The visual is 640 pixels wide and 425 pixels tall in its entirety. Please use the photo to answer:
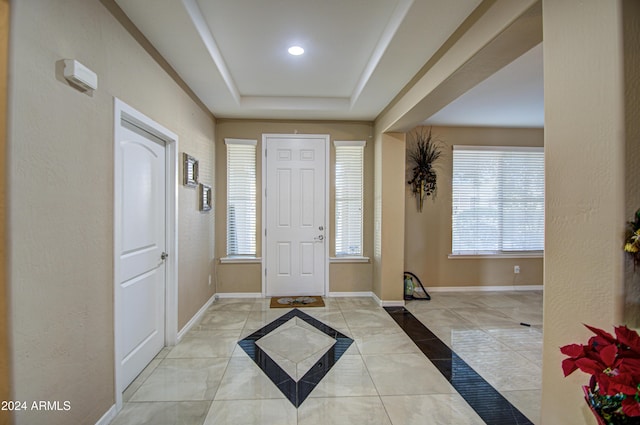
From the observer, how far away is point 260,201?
4.34 metres

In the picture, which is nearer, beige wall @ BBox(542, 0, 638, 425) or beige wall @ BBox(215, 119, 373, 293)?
beige wall @ BBox(542, 0, 638, 425)

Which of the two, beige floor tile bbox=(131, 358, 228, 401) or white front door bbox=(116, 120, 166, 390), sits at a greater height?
white front door bbox=(116, 120, 166, 390)

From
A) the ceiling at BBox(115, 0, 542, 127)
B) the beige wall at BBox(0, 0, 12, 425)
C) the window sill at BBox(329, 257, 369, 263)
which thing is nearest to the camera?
the beige wall at BBox(0, 0, 12, 425)

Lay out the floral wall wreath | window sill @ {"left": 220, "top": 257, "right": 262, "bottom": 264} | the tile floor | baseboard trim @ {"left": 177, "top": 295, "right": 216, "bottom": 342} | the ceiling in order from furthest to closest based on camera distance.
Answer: window sill @ {"left": 220, "top": 257, "right": 262, "bottom": 264} < baseboard trim @ {"left": 177, "top": 295, "right": 216, "bottom": 342} < the ceiling < the tile floor < the floral wall wreath

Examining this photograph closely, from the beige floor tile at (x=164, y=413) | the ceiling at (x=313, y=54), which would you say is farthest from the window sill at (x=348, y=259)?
the beige floor tile at (x=164, y=413)

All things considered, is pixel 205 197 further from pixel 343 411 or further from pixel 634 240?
pixel 634 240

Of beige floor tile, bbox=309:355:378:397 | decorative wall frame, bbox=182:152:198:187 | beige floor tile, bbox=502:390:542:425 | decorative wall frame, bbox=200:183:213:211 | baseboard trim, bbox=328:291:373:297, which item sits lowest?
beige floor tile, bbox=502:390:542:425

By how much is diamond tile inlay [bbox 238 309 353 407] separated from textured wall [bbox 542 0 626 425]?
1524 millimetres

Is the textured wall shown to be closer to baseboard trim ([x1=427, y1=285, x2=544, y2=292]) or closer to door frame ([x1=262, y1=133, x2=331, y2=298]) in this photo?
door frame ([x1=262, y1=133, x2=331, y2=298])

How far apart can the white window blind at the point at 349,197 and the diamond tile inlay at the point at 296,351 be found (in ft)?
4.42

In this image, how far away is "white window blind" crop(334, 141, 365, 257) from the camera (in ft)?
14.5

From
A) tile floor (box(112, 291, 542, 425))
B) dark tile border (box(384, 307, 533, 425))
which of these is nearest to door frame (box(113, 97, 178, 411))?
tile floor (box(112, 291, 542, 425))

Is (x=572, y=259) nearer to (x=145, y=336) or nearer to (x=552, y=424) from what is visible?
(x=552, y=424)

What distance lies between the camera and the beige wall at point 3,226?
1.14 meters
